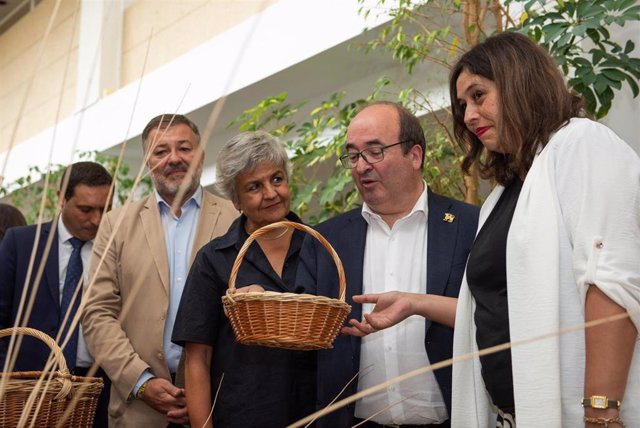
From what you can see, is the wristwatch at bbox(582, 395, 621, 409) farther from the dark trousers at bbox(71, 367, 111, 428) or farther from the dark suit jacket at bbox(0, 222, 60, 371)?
the dark suit jacket at bbox(0, 222, 60, 371)

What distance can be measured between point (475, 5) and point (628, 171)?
2424 millimetres

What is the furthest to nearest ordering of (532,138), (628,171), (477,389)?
(477,389)
(532,138)
(628,171)

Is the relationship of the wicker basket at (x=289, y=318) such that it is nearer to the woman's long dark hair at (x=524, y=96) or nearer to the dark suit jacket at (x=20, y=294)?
the woman's long dark hair at (x=524, y=96)

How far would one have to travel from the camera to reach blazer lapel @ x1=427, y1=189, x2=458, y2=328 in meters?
2.51

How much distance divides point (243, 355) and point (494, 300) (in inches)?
43.2

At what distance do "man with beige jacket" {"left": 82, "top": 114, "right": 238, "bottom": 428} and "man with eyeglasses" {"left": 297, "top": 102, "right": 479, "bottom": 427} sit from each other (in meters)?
0.65

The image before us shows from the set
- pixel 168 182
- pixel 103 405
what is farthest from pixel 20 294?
pixel 168 182

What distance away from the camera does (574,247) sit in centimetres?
179

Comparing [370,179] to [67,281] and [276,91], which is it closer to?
[67,281]

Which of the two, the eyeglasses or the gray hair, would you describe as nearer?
the eyeglasses

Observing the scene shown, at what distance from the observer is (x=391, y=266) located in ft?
8.62

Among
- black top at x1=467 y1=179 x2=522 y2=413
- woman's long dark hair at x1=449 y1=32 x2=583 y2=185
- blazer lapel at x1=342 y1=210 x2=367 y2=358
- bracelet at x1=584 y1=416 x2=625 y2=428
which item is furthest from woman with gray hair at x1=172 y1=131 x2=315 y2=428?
bracelet at x1=584 y1=416 x2=625 y2=428

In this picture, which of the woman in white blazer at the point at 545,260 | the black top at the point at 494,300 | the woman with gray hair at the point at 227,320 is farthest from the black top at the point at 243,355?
the black top at the point at 494,300

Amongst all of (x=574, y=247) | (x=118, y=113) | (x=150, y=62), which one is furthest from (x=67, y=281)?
(x=150, y=62)
